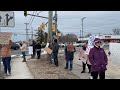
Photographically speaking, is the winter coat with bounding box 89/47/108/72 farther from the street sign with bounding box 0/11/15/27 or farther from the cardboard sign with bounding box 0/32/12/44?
the cardboard sign with bounding box 0/32/12/44

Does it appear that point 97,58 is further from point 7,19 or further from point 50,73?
point 50,73

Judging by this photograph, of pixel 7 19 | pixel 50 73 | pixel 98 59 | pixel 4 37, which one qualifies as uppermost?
pixel 7 19

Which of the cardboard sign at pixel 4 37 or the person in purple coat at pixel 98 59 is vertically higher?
the cardboard sign at pixel 4 37

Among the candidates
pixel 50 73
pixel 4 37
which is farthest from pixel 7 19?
pixel 50 73

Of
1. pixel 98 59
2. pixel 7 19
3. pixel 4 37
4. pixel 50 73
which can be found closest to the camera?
pixel 98 59

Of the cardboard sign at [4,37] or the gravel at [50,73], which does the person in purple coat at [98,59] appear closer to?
the gravel at [50,73]

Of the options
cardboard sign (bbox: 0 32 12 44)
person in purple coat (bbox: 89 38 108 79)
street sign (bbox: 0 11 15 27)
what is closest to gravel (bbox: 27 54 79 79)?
cardboard sign (bbox: 0 32 12 44)

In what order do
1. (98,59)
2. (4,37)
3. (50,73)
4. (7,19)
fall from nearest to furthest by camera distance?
(98,59) → (7,19) → (4,37) → (50,73)

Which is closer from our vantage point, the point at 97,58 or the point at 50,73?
the point at 97,58

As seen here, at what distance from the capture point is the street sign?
12141 millimetres

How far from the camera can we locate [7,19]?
12375 mm

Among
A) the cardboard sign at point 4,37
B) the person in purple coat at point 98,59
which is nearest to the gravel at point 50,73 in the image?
the cardboard sign at point 4,37

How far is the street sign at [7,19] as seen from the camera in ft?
39.8
